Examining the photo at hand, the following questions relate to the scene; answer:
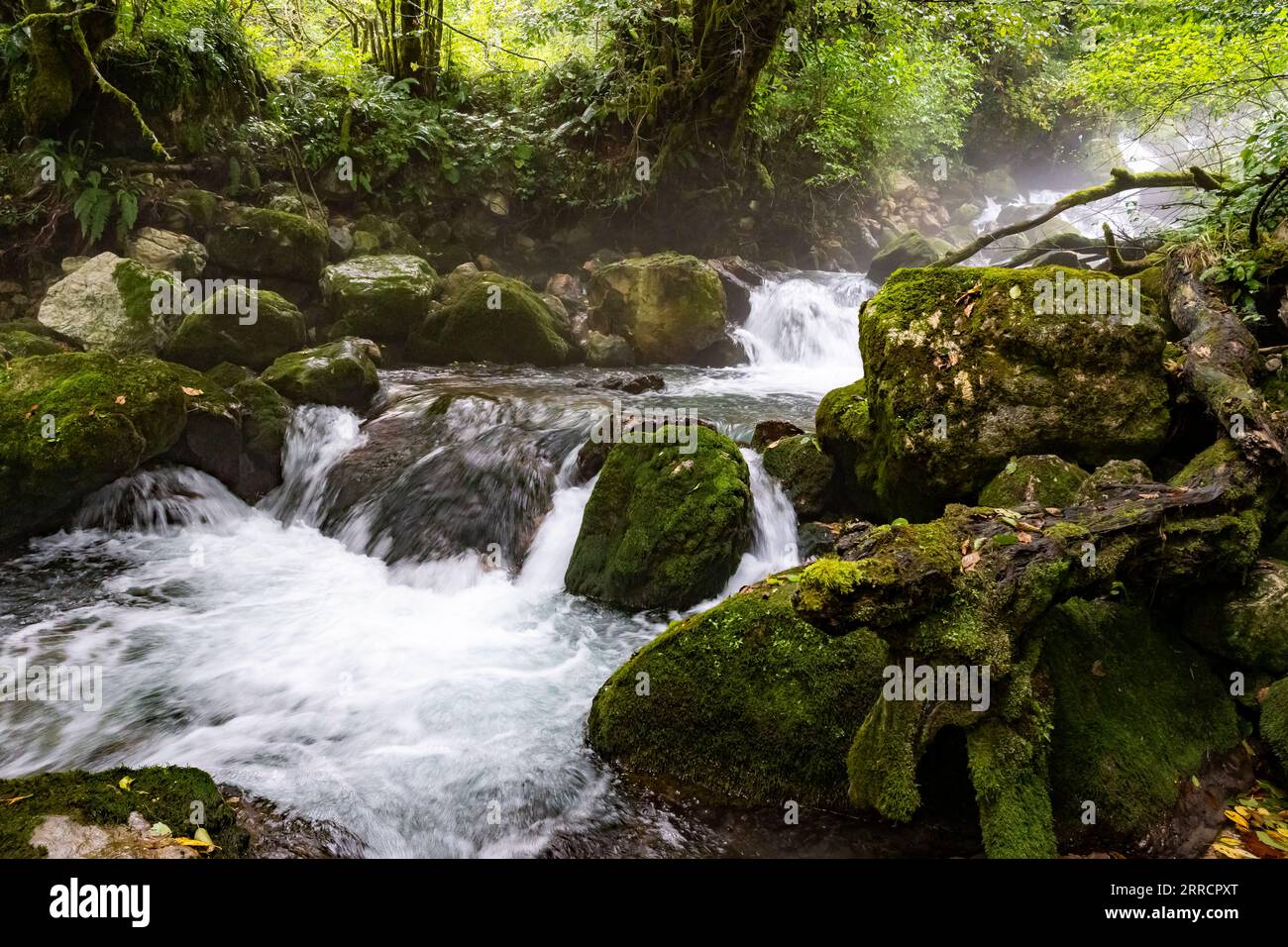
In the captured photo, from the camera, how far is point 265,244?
10.9 metres

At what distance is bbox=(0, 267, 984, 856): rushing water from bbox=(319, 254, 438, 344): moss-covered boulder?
4.19 ft

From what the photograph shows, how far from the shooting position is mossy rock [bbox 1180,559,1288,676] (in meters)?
3.63

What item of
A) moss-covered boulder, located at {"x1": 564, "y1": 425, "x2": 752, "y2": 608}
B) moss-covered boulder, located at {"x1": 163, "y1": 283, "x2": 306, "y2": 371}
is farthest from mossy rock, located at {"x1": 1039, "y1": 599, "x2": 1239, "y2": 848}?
moss-covered boulder, located at {"x1": 163, "y1": 283, "x2": 306, "y2": 371}

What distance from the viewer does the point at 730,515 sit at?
19.2 ft

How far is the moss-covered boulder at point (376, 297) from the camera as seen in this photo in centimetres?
1083

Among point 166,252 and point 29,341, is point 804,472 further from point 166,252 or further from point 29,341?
point 166,252

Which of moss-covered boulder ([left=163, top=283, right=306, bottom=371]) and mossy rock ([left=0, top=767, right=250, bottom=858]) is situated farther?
moss-covered boulder ([left=163, top=283, right=306, bottom=371])

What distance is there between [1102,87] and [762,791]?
11.6 m

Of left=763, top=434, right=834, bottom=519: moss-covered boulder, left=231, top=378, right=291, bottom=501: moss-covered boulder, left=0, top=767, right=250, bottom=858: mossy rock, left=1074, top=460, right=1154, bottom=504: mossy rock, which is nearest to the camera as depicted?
left=0, top=767, right=250, bottom=858: mossy rock

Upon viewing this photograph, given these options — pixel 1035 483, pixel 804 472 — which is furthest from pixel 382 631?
pixel 1035 483

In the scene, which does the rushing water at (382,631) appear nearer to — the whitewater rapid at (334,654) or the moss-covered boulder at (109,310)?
the whitewater rapid at (334,654)

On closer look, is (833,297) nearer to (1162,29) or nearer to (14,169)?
(1162,29)

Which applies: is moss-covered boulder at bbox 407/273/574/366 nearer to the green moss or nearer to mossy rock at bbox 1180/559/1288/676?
mossy rock at bbox 1180/559/1288/676
